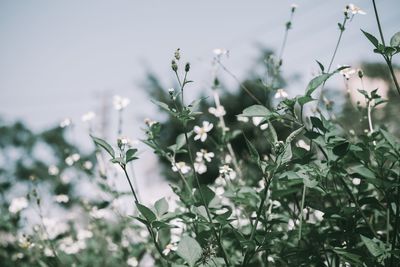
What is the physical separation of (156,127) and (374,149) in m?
Result: 0.85

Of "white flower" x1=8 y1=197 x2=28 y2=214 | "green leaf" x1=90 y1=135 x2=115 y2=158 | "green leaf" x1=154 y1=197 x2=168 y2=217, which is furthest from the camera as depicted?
"white flower" x1=8 y1=197 x2=28 y2=214

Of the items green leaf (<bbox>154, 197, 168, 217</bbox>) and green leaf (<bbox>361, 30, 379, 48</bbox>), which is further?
green leaf (<bbox>154, 197, 168, 217</bbox>)

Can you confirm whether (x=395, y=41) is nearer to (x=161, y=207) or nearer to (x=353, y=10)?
(x=353, y=10)

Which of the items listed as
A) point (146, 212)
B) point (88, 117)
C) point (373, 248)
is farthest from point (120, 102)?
point (373, 248)

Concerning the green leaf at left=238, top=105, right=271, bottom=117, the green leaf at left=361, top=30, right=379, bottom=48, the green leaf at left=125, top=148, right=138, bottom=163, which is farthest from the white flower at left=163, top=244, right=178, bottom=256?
the green leaf at left=361, top=30, right=379, bottom=48

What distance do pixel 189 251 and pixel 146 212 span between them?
0.22m

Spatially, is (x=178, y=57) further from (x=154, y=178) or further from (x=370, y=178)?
(x=154, y=178)

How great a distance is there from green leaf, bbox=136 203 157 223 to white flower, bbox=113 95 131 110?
0.93 m

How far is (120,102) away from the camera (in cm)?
195

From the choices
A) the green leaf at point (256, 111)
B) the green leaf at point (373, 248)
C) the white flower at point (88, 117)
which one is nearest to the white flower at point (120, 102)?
the white flower at point (88, 117)

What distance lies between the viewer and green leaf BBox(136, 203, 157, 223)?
1087 millimetres

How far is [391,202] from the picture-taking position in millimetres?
1256

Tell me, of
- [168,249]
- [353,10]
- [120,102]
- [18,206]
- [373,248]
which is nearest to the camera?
[373,248]

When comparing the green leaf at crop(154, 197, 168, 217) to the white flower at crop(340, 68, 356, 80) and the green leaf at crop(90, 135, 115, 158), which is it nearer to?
the green leaf at crop(90, 135, 115, 158)
